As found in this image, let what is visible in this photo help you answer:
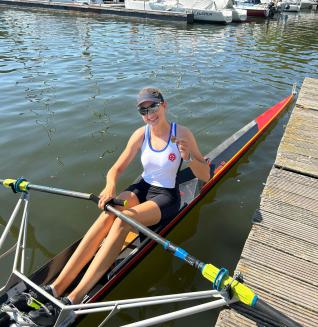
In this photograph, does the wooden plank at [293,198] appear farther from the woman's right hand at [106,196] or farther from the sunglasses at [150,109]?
the woman's right hand at [106,196]

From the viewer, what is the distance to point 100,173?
25.1 feet

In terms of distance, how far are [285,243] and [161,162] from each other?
2115 millimetres

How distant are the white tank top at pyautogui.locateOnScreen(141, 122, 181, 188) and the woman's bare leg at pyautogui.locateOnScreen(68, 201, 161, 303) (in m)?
0.61

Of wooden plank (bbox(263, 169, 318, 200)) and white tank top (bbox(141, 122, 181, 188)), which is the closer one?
white tank top (bbox(141, 122, 181, 188))

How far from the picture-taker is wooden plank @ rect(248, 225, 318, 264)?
4492 mm

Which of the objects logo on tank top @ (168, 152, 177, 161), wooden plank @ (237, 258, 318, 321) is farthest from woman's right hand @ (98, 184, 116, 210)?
wooden plank @ (237, 258, 318, 321)

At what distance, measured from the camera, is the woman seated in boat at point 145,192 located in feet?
13.6

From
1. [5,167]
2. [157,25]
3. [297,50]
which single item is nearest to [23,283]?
[5,167]

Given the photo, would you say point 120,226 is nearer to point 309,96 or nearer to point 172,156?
point 172,156

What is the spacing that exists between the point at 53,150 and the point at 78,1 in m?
36.5

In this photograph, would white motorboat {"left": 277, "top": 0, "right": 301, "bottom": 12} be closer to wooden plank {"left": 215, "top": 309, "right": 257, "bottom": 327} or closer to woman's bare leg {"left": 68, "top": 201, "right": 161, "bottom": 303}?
woman's bare leg {"left": 68, "top": 201, "right": 161, "bottom": 303}

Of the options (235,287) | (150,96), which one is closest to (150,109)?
(150,96)

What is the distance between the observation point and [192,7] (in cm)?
3534

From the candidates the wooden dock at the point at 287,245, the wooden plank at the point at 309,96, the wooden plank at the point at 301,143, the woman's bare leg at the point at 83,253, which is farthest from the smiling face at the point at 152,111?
the wooden plank at the point at 309,96
